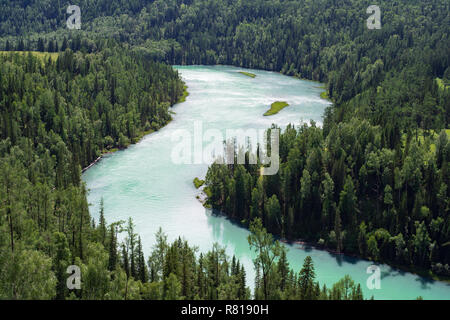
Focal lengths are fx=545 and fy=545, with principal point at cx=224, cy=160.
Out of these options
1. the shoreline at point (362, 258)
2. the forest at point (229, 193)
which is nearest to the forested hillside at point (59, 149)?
the forest at point (229, 193)

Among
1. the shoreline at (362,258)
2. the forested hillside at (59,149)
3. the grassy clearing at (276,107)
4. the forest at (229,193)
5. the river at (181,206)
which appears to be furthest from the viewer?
the grassy clearing at (276,107)

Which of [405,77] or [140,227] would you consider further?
[405,77]

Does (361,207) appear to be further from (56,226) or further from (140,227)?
(56,226)

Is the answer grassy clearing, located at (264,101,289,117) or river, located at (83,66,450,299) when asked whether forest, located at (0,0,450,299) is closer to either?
river, located at (83,66,450,299)

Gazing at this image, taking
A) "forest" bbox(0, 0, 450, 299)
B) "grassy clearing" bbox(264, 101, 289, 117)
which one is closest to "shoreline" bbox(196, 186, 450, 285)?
"forest" bbox(0, 0, 450, 299)

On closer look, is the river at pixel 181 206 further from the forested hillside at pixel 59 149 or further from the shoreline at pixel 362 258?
the forested hillside at pixel 59 149

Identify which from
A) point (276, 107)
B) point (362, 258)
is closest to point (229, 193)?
point (362, 258)

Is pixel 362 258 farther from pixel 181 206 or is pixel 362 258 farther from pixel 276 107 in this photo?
pixel 276 107
